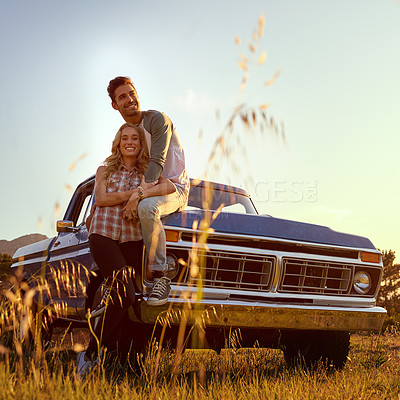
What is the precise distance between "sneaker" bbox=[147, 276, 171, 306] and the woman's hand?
436mm

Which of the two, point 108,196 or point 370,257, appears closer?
point 108,196

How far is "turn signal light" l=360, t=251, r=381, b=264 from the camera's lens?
3988mm

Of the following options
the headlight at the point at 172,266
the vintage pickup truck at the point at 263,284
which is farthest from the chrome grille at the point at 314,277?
the headlight at the point at 172,266

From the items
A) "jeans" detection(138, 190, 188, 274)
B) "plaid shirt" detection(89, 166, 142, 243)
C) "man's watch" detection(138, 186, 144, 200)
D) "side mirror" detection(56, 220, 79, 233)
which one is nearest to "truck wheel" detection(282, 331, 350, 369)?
"jeans" detection(138, 190, 188, 274)

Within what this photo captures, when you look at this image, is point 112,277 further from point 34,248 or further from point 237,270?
point 34,248

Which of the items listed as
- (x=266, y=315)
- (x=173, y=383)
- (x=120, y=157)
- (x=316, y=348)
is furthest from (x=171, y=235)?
(x=316, y=348)

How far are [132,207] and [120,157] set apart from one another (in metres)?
0.54

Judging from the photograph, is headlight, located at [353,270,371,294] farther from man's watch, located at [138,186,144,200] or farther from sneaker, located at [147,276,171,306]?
man's watch, located at [138,186,144,200]

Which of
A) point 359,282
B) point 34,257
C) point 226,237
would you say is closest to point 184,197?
point 226,237

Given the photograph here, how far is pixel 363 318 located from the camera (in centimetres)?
384

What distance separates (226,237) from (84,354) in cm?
118

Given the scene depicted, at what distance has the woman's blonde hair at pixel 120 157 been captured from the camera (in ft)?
11.6

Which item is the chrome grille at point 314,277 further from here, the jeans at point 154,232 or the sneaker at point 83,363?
the sneaker at point 83,363

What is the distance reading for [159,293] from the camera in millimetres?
3105
